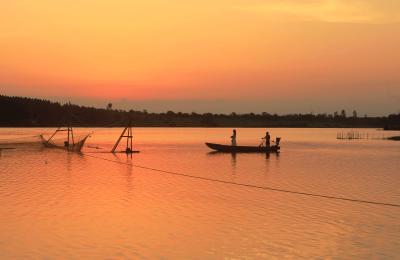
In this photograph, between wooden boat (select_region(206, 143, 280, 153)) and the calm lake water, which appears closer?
the calm lake water

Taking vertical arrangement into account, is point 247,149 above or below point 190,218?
above

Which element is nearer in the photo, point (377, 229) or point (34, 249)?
point (34, 249)

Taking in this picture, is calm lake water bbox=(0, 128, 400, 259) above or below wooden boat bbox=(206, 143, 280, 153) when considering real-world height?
below

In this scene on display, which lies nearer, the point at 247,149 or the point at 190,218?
the point at 190,218

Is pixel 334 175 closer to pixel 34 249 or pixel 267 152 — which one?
pixel 267 152

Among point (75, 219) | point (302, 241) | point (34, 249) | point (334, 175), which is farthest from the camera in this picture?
point (334, 175)

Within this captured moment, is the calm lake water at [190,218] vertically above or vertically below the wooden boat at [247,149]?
below

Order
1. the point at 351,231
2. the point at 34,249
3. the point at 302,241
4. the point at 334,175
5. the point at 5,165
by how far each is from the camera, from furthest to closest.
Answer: the point at 5,165 → the point at 334,175 → the point at 351,231 → the point at 302,241 → the point at 34,249

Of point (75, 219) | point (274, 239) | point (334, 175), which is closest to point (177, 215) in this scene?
point (75, 219)

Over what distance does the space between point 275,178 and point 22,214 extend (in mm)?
18016

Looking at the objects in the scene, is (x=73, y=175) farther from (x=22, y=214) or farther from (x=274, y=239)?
(x=274, y=239)

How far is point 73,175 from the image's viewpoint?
1304 inches

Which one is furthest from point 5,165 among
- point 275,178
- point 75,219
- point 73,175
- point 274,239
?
point 274,239

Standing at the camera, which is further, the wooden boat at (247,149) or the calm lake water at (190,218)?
the wooden boat at (247,149)
